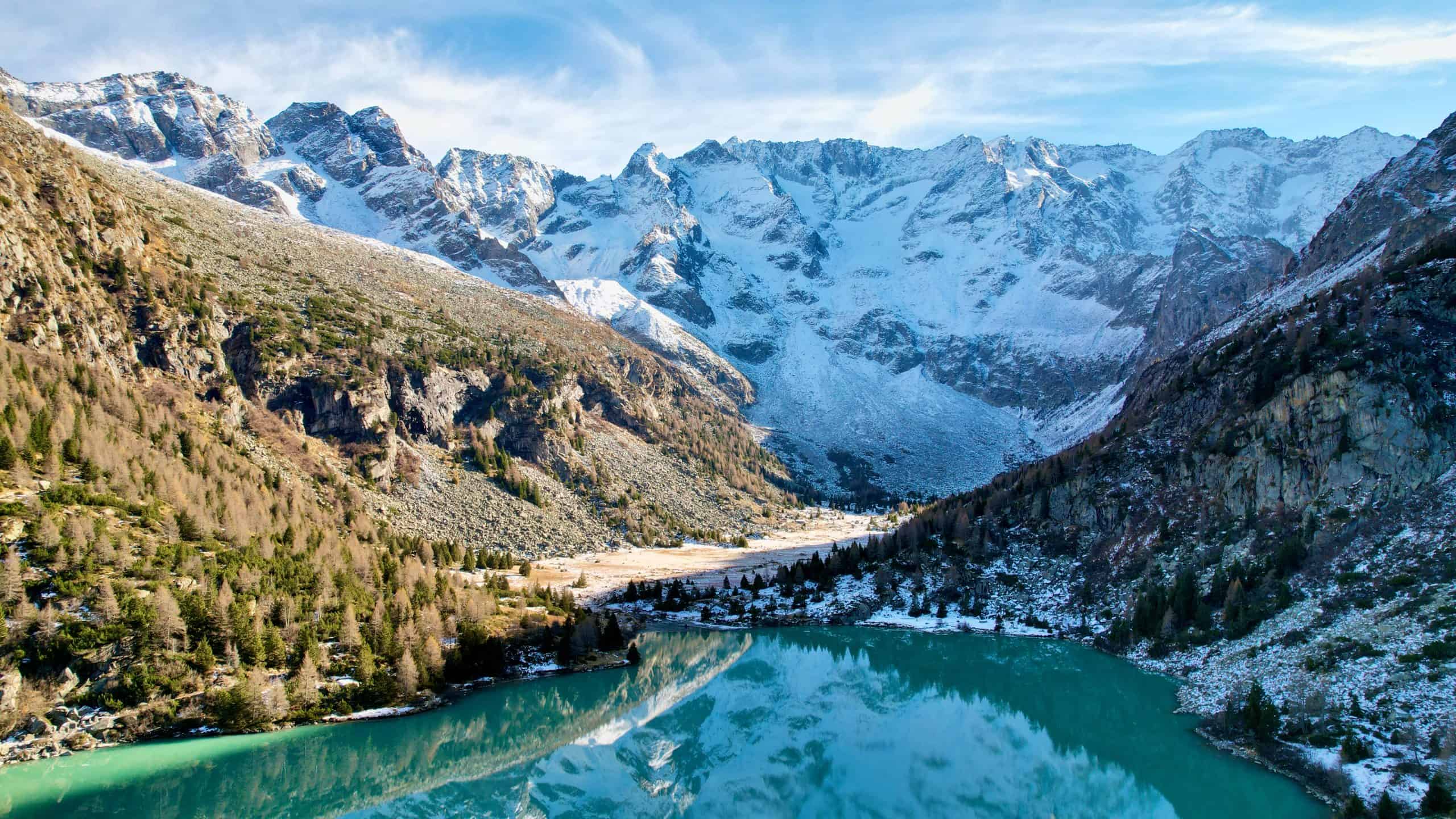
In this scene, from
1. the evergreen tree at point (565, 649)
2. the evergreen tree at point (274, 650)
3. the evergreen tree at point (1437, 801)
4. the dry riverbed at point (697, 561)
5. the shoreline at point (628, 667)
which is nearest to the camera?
the evergreen tree at point (1437, 801)

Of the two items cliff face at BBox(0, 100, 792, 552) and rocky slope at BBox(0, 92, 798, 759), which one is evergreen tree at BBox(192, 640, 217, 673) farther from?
cliff face at BBox(0, 100, 792, 552)

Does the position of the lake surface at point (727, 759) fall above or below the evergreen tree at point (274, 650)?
below

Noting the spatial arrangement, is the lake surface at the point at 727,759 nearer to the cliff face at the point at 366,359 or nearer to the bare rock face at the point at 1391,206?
the cliff face at the point at 366,359

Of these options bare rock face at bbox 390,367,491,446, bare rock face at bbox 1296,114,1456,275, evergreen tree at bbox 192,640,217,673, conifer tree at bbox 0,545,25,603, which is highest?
bare rock face at bbox 1296,114,1456,275

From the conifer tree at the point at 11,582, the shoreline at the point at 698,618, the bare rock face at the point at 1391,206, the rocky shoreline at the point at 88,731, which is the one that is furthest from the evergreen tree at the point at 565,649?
the bare rock face at the point at 1391,206

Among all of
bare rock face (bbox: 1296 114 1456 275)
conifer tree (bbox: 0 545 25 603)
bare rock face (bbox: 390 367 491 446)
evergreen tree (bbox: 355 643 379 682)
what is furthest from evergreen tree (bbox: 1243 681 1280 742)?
bare rock face (bbox: 390 367 491 446)

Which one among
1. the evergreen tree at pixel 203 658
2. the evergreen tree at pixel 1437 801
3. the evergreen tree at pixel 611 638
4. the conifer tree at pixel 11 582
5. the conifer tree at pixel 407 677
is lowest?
the evergreen tree at pixel 611 638

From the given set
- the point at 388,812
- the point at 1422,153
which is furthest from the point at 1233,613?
the point at 1422,153

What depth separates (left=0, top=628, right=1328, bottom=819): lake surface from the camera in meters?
33.8

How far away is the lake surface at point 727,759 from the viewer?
33.8 metres

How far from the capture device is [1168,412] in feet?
232

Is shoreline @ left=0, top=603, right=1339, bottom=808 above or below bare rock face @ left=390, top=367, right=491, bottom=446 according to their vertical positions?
below

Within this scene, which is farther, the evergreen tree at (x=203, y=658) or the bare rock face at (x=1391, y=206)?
the bare rock face at (x=1391, y=206)

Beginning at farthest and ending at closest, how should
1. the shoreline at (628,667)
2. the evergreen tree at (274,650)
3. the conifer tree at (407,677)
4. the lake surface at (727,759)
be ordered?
the conifer tree at (407,677)
the evergreen tree at (274,650)
the shoreline at (628,667)
the lake surface at (727,759)
